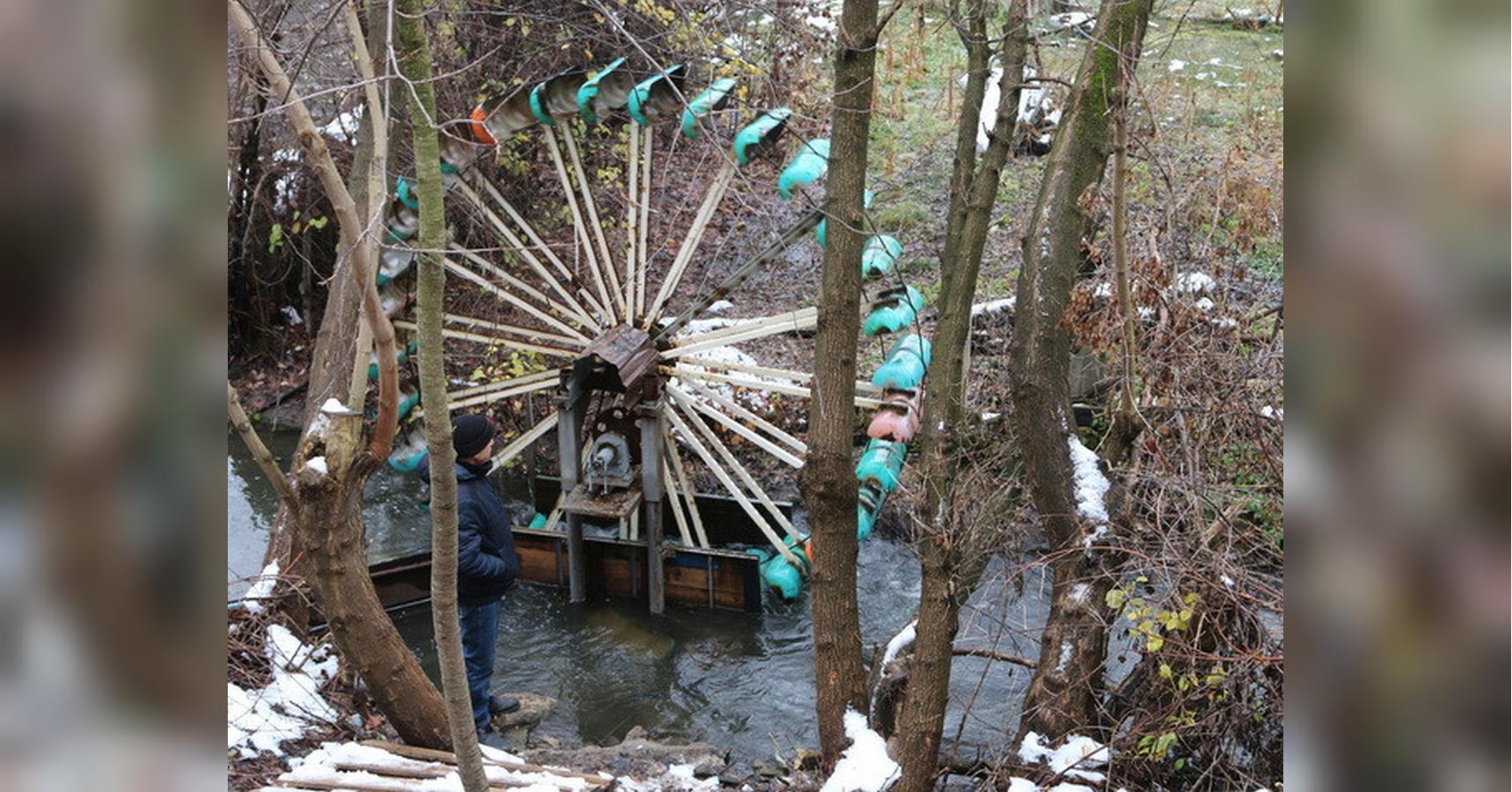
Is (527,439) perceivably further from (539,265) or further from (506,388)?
(539,265)

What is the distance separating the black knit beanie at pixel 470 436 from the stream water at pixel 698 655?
238 centimetres

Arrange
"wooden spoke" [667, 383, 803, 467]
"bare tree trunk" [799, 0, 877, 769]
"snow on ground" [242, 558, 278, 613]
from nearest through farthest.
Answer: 1. "bare tree trunk" [799, 0, 877, 769]
2. "snow on ground" [242, 558, 278, 613]
3. "wooden spoke" [667, 383, 803, 467]

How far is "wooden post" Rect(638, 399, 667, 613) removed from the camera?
9.38 metres

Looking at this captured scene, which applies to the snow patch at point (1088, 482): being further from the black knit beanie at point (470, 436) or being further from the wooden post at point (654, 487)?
the wooden post at point (654, 487)

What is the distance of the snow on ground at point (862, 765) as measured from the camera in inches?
198

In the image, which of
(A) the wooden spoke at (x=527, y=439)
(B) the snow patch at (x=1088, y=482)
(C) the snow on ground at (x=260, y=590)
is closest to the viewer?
(B) the snow patch at (x=1088, y=482)

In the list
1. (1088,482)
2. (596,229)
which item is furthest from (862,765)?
(596,229)

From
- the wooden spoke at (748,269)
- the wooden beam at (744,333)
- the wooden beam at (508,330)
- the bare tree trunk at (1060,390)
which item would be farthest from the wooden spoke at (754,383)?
the bare tree trunk at (1060,390)

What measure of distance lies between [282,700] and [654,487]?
3.68 metres

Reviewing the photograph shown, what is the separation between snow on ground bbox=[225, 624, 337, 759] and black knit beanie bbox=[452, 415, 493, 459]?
155 centimetres

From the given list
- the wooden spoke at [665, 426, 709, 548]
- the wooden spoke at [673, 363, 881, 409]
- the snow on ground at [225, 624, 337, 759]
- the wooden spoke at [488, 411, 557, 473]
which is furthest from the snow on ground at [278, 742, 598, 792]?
the wooden spoke at [488, 411, 557, 473]

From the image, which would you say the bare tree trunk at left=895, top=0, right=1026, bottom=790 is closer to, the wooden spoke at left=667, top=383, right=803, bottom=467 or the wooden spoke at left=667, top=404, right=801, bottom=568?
the wooden spoke at left=667, top=383, right=803, bottom=467

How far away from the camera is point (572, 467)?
30.8ft
